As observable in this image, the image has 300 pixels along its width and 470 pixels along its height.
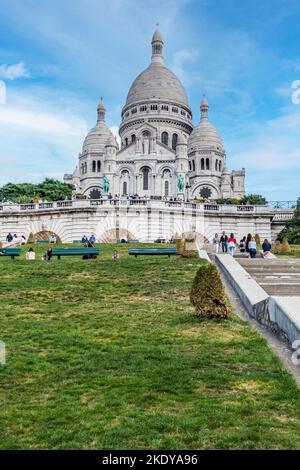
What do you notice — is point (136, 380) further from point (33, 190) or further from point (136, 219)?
point (33, 190)

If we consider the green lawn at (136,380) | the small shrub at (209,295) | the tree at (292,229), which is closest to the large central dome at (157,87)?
the tree at (292,229)

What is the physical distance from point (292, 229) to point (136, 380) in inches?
1478

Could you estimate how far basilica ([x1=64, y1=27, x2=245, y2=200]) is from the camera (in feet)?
280

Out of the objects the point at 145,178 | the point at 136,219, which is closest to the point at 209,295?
the point at 136,219

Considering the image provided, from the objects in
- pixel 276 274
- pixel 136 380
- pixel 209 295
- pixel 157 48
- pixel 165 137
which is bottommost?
pixel 136 380

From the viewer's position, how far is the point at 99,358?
32.5 ft

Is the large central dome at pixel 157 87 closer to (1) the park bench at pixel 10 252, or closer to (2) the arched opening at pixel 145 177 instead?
(2) the arched opening at pixel 145 177

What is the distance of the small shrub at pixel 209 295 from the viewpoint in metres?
12.7

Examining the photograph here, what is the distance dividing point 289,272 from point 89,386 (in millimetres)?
12660

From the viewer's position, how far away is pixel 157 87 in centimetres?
10144

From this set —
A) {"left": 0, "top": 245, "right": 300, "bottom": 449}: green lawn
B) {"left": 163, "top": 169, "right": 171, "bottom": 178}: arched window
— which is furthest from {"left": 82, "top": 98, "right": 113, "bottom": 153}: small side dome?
{"left": 0, "top": 245, "right": 300, "bottom": 449}: green lawn
